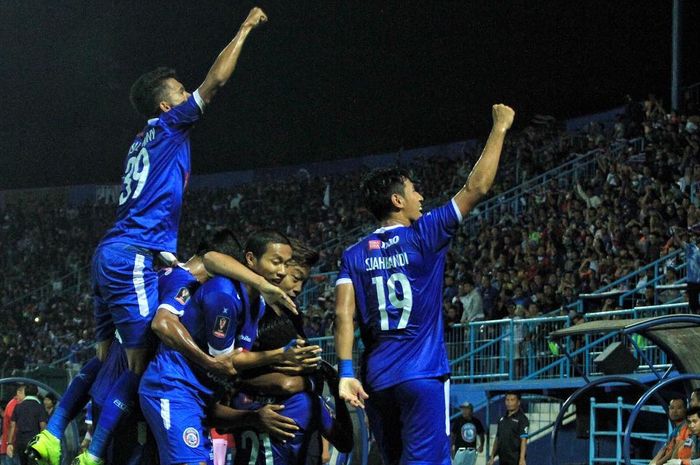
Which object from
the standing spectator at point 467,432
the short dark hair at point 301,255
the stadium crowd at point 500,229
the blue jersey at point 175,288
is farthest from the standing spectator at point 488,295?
the blue jersey at point 175,288

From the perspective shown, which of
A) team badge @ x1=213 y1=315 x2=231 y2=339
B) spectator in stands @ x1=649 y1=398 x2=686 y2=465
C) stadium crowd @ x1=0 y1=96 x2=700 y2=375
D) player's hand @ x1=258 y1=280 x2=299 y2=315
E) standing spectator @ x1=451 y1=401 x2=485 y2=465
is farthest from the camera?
→ stadium crowd @ x1=0 y1=96 x2=700 y2=375

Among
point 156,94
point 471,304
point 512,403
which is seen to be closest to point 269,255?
point 156,94

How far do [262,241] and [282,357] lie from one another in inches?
25.9

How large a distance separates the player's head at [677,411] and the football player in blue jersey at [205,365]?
211 inches

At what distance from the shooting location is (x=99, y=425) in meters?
6.16

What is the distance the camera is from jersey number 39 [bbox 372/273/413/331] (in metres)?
5.84

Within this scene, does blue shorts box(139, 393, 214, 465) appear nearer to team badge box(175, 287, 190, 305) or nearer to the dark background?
team badge box(175, 287, 190, 305)

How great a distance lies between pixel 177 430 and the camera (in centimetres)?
568

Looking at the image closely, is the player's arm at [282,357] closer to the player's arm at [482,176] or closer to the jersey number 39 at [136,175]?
the player's arm at [482,176]

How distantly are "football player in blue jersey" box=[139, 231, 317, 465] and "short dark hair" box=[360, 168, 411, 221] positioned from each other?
543 mm

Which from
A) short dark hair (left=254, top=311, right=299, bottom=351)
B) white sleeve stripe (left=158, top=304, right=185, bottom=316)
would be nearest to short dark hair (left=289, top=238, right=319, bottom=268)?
short dark hair (left=254, top=311, right=299, bottom=351)

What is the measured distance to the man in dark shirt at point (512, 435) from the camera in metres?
14.3

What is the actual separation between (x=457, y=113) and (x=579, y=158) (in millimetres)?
8702

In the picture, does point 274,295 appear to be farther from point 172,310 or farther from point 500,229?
point 500,229
